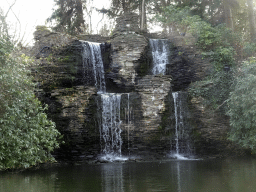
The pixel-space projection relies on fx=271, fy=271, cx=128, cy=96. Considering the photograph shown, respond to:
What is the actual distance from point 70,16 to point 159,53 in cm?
1027

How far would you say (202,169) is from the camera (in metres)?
11.1

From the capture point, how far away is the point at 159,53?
19.9 meters

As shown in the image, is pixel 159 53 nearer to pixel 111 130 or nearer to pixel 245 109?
pixel 111 130

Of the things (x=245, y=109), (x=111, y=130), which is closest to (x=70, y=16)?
(x=111, y=130)

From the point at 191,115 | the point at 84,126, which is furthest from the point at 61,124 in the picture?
the point at 191,115

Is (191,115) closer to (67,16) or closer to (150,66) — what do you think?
(150,66)

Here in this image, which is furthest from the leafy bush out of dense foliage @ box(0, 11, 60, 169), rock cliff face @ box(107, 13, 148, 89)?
dense foliage @ box(0, 11, 60, 169)

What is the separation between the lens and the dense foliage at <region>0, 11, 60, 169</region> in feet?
32.4

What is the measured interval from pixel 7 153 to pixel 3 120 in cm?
134

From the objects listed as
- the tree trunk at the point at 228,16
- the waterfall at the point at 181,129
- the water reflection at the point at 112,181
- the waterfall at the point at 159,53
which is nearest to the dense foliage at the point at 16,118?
the water reflection at the point at 112,181

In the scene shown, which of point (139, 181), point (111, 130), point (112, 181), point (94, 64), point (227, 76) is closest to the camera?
point (139, 181)

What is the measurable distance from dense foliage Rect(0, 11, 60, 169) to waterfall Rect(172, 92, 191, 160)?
790 centimetres

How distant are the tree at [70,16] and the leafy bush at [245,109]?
16004 millimetres

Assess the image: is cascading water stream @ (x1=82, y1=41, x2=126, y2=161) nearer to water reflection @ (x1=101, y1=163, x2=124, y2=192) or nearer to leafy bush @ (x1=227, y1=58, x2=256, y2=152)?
water reflection @ (x1=101, y1=163, x2=124, y2=192)
